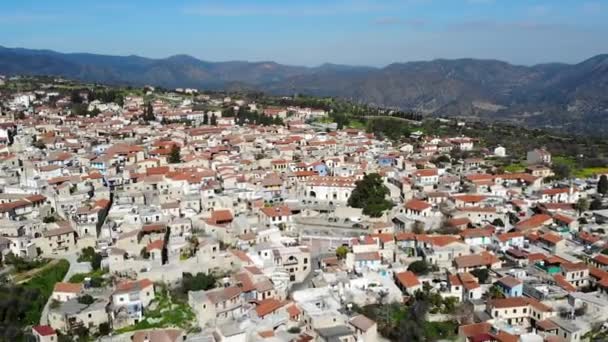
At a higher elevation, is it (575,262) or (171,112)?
(171,112)

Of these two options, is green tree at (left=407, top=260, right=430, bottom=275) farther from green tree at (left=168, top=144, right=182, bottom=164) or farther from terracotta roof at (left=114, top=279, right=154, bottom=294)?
green tree at (left=168, top=144, right=182, bottom=164)

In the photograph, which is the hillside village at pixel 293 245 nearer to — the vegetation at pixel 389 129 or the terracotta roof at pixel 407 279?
the terracotta roof at pixel 407 279

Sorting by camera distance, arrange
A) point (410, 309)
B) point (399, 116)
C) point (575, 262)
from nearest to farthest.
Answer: point (410, 309) → point (575, 262) → point (399, 116)

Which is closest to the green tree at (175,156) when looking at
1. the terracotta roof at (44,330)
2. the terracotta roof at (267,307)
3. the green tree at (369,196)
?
the green tree at (369,196)

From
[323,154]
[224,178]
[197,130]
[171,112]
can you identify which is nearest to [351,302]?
[224,178]

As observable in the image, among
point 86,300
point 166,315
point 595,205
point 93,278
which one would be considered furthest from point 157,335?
point 595,205

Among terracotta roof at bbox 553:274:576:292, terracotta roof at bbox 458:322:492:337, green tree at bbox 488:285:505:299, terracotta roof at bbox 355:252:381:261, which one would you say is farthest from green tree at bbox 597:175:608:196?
terracotta roof at bbox 458:322:492:337

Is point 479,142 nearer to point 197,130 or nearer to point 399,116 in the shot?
point 399,116

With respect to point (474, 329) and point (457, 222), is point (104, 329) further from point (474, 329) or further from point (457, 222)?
point (457, 222)
